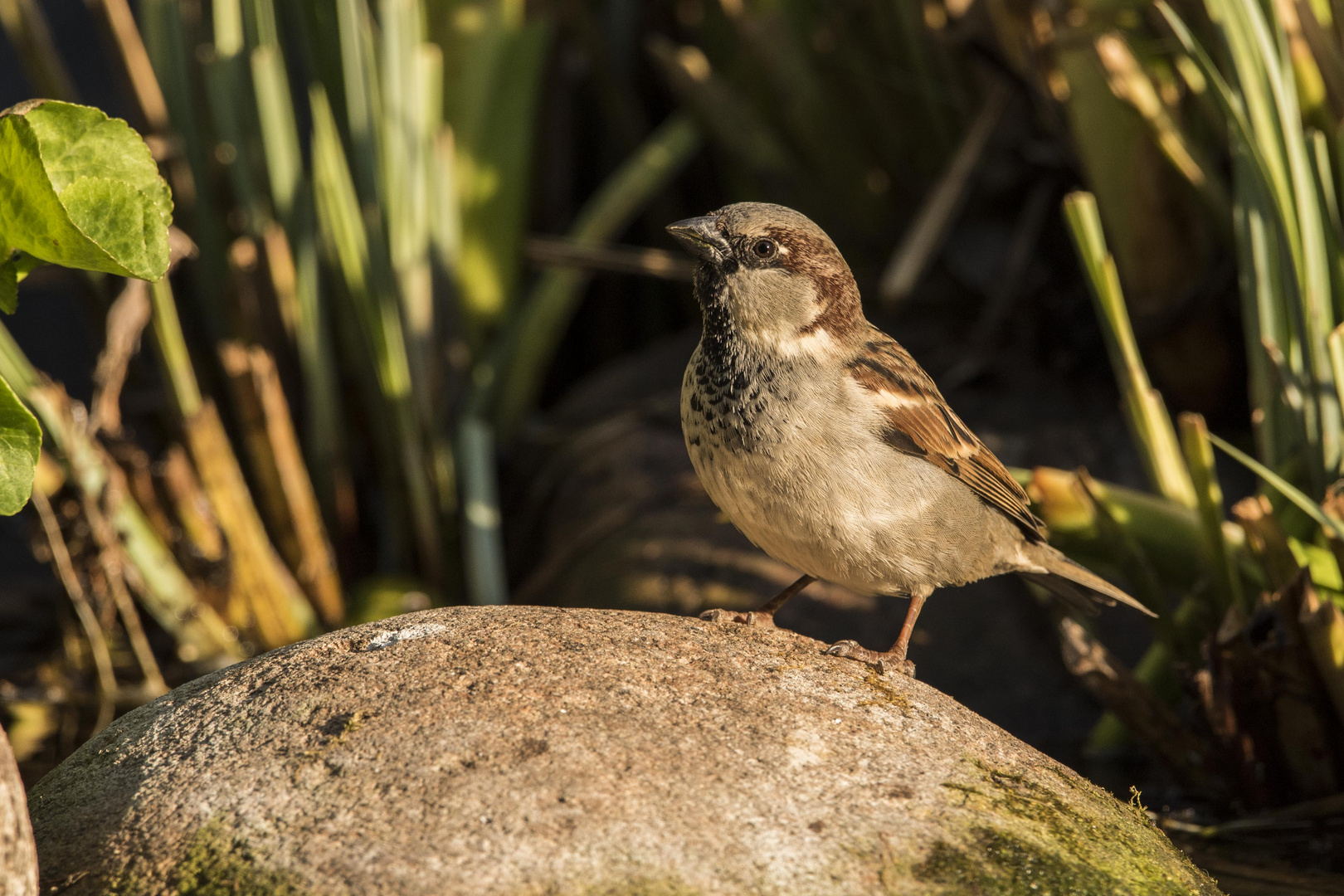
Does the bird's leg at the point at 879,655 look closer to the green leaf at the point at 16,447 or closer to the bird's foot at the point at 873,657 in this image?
the bird's foot at the point at 873,657

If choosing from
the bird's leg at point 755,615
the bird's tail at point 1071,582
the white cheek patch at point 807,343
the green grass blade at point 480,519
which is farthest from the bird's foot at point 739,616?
the green grass blade at point 480,519

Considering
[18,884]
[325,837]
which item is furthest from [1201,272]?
[18,884]

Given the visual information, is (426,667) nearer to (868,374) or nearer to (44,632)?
(868,374)

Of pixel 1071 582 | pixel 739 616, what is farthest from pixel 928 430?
pixel 1071 582

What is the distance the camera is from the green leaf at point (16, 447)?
Answer: 2.33 metres

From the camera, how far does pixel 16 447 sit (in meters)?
2.36

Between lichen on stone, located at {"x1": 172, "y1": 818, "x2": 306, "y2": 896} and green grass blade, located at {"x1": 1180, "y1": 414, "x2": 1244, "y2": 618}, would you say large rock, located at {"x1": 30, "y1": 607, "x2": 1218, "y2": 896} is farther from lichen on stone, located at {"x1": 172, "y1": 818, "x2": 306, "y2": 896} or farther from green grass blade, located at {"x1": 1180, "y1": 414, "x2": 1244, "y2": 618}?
green grass blade, located at {"x1": 1180, "y1": 414, "x2": 1244, "y2": 618}

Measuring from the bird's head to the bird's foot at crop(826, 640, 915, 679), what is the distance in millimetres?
760

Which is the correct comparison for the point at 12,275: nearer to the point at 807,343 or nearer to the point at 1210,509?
the point at 807,343

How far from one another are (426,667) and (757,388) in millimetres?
1073

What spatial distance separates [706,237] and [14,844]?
207cm

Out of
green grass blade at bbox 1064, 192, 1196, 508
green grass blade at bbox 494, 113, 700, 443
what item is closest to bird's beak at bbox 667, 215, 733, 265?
green grass blade at bbox 1064, 192, 1196, 508

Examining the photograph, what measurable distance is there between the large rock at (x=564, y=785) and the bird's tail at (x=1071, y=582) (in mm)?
995

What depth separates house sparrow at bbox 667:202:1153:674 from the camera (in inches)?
120
